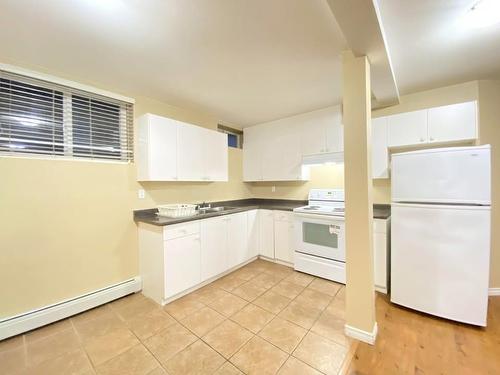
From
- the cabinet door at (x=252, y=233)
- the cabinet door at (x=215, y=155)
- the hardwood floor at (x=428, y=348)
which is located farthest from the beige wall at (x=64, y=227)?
the hardwood floor at (x=428, y=348)

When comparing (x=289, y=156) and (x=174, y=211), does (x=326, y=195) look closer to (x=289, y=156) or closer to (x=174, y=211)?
(x=289, y=156)

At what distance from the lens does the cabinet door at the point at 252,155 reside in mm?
3980

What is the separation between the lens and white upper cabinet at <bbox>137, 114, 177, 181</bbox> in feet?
8.30

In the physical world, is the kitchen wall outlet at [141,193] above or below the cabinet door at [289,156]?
below

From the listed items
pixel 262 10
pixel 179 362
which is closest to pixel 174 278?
pixel 179 362

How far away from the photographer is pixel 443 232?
1981mm

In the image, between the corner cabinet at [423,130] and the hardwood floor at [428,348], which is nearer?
the hardwood floor at [428,348]

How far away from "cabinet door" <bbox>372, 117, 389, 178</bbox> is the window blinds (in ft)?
10.3

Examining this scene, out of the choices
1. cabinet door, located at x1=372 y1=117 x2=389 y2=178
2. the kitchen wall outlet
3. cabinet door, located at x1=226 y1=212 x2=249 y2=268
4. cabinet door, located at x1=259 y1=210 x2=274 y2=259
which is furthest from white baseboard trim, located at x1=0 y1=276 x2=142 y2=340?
cabinet door, located at x1=372 y1=117 x2=389 y2=178

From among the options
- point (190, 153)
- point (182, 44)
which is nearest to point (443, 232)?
point (182, 44)

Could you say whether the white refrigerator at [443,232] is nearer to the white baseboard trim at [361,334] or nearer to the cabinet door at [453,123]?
the cabinet door at [453,123]

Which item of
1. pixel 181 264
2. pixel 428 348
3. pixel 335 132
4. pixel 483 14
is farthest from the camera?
pixel 335 132

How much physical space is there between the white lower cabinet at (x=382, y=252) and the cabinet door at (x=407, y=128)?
101 cm

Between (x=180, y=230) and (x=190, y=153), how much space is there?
1.11m
